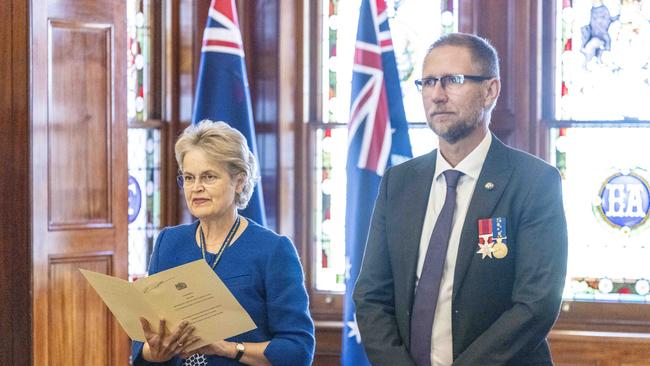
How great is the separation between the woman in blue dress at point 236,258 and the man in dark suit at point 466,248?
215mm

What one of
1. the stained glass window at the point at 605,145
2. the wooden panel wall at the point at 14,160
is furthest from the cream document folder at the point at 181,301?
the stained glass window at the point at 605,145

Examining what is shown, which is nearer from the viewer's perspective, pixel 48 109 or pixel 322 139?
pixel 48 109

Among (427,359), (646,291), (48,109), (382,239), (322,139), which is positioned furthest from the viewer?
A: (322,139)

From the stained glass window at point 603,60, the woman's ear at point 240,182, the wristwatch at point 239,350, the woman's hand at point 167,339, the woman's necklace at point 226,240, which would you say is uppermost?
the stained glass window at point 603,60

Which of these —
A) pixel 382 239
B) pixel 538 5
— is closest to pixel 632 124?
pixel 538 5

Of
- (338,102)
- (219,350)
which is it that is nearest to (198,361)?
(219,350)

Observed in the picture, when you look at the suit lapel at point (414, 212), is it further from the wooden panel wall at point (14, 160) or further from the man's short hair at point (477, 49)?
the wooden panel wall at point (14, 160)

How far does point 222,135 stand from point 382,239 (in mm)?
521

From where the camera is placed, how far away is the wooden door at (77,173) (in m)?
4.43

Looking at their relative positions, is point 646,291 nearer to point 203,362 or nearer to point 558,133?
point 558,133

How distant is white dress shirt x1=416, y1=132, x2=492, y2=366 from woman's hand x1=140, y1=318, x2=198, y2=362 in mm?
593

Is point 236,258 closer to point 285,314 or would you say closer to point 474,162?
point 285,314

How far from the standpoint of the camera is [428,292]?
2.51m

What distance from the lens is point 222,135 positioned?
2791mm
